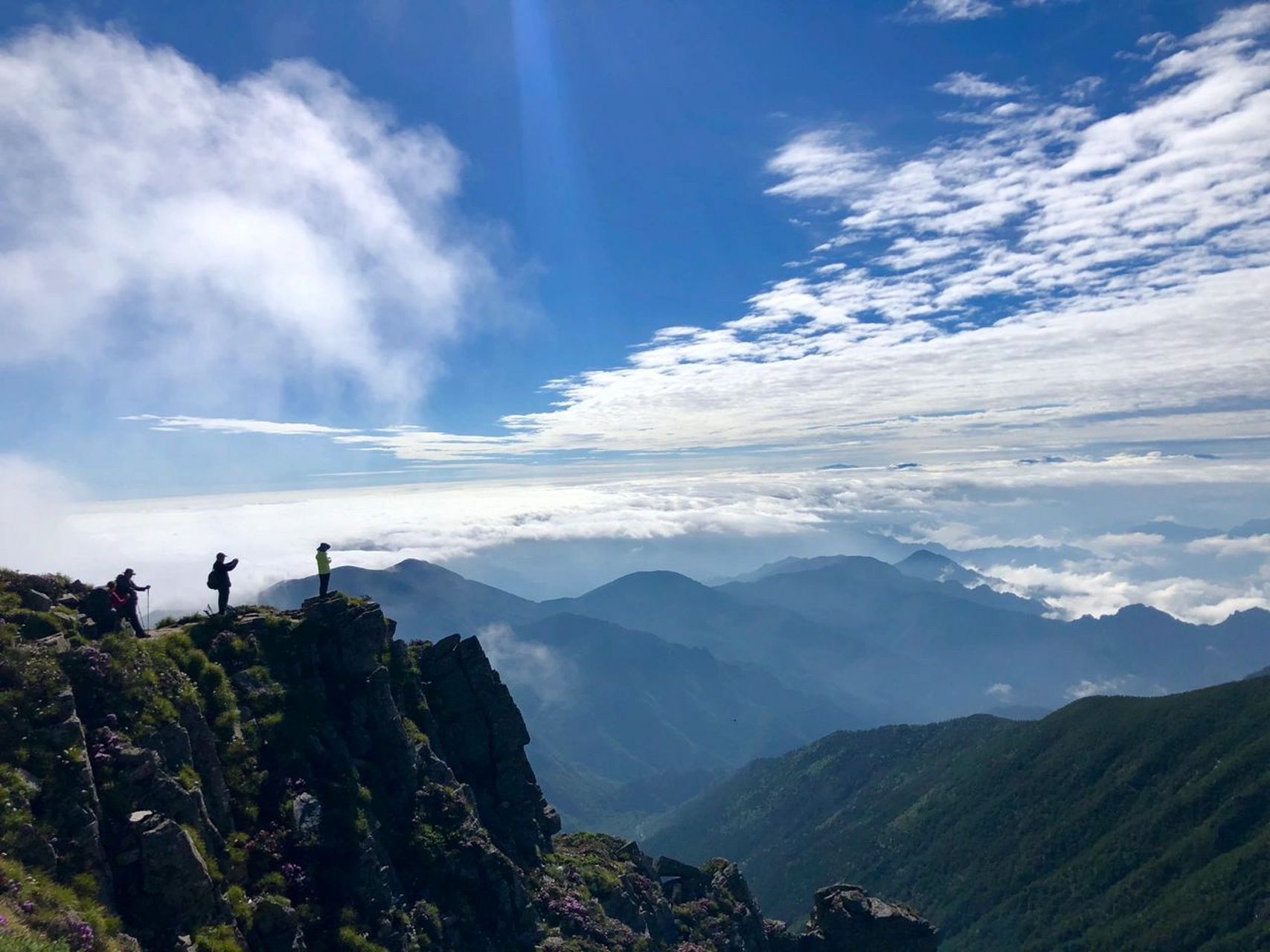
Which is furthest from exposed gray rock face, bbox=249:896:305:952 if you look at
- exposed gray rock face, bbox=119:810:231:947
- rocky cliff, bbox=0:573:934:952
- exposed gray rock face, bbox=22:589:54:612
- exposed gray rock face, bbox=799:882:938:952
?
exposed gray rock face, bbox=799:882:938:952

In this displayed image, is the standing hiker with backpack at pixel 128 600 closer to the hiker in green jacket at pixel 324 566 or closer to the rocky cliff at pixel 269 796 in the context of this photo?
the rocky cliff at pixel 269 796

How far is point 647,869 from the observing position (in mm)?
68125

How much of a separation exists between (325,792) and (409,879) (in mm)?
8109

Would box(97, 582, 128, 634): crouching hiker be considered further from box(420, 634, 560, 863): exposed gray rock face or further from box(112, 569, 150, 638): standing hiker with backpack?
box(420, 634, 560, 863): exposed gray rock face

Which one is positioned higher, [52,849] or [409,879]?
[52,849]

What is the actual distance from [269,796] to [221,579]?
1401 centimetres

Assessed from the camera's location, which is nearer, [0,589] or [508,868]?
[0,589]

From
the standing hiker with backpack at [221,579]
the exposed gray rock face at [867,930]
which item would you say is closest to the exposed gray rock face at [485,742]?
the standing hiker with backpack at [221,579]

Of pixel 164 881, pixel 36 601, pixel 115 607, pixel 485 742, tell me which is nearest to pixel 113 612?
pixel 115 607

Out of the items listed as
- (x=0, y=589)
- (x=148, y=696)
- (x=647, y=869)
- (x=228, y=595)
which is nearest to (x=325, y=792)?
(x=148, y=696)

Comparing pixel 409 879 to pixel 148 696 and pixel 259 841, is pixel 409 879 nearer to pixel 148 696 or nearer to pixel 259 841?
pixel 259 841

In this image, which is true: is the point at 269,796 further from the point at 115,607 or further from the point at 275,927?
the point at 115,607

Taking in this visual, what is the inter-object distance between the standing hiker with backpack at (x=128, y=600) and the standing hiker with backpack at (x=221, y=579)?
454 cm

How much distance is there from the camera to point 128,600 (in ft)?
115
